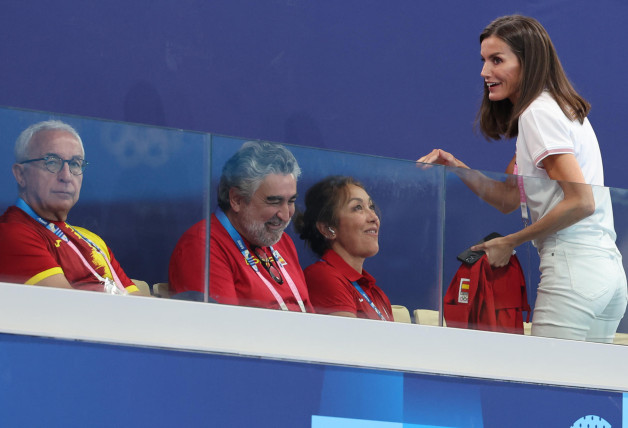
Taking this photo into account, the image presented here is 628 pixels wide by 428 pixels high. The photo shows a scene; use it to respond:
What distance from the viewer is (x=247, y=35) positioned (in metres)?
5.61

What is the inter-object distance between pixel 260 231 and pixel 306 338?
0.38 metres

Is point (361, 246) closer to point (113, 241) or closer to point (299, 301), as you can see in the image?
point (299, 301)

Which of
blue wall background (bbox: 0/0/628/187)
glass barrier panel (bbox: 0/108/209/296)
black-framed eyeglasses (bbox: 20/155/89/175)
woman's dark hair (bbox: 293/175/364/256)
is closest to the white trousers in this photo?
woman's dark hair (bbox: 293/175/364/256)

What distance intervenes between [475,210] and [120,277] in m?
1.22

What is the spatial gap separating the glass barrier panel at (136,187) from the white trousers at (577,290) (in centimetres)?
118

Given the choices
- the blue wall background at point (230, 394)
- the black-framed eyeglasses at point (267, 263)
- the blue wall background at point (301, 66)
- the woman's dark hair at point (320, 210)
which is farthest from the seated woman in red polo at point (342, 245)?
the blue wall background at point (301, 66)

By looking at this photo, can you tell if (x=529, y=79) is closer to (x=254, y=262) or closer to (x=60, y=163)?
(x=254, y=262)

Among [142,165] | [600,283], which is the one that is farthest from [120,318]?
[600,283]

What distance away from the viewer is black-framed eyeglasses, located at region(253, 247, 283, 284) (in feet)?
9.95

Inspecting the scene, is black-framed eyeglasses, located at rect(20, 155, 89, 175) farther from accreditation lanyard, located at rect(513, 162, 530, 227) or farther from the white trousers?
the white trousers

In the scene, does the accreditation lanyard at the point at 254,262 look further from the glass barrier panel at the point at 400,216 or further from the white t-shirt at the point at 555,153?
the white t-shirt at the point at 555,153

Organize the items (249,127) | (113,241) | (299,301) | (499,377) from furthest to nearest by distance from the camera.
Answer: (249,127), (499,377), (299,301), (113,241)

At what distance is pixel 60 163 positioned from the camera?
9.32ft

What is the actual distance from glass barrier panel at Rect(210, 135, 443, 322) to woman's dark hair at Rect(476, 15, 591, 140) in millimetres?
363
